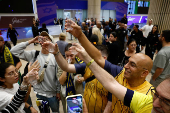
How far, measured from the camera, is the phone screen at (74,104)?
127 centimetres

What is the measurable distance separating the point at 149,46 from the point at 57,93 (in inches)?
172

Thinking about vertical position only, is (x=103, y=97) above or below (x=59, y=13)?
below

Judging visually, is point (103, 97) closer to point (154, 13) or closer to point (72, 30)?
point (72, 30)

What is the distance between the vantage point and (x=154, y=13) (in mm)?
8773

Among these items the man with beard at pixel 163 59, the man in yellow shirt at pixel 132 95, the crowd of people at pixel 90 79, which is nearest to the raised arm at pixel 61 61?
the crowd of people at pixel 90 79

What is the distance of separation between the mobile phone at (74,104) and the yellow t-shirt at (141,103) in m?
0.55

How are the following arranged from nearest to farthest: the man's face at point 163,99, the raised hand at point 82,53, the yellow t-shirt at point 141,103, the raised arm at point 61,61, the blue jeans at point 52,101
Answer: the man's face at point 163,99, the yellow t-shirt at point 141,103, the raised hand at point 82,53, the raised arm at point 61,61, the blue jeans at point 52,101

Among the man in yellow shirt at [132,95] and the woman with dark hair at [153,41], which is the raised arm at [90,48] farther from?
the woman with dark hair at [153,41]

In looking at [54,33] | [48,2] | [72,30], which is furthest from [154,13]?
[48,2]

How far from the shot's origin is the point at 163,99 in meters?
0.71

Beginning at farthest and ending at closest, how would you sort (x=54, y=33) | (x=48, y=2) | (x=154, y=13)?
(x=48, y=2)
(x=54, y=33)
(x=154, y=13)

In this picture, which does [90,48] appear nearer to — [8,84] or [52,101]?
[8,84]

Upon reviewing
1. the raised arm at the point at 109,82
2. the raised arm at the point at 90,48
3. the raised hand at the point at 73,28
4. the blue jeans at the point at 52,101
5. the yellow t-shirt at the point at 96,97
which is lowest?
the blue jeans at the point at 52,101

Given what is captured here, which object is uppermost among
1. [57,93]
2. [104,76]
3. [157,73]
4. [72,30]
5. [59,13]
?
[59,13]
